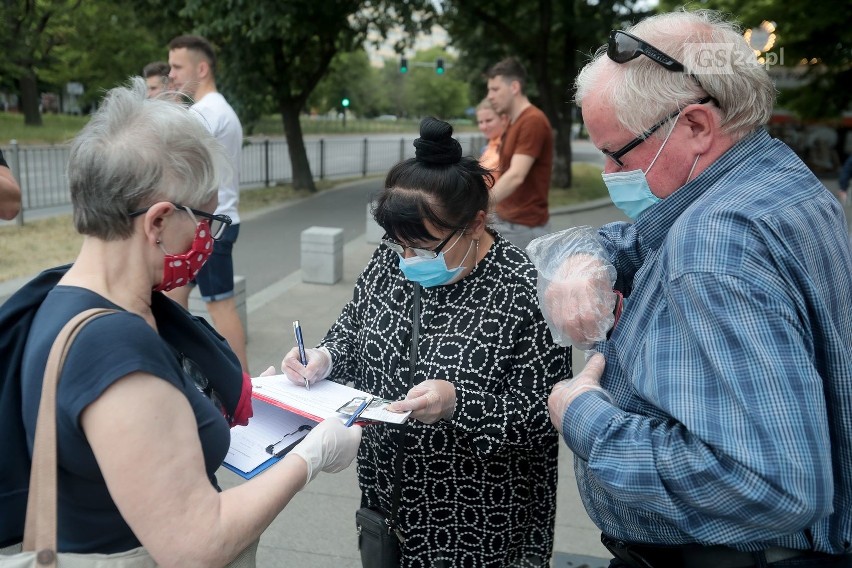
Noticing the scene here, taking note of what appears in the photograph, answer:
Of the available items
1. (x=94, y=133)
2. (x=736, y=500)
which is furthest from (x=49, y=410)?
(x=736, y=500)

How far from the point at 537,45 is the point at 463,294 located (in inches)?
647

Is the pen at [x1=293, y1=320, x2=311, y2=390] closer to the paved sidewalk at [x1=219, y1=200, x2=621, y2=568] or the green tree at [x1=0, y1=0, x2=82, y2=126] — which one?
the paved sidewalk at [x1=219, y1=200, x2=621, y2=568]

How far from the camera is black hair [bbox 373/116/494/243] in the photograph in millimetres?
2256

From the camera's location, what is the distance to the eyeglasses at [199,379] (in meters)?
1.74

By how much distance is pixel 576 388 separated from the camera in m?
1.60

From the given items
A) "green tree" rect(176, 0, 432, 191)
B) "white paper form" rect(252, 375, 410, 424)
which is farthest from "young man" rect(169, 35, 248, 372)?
"green tree" rect(176, 0, 432, 191)

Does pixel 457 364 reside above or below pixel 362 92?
below

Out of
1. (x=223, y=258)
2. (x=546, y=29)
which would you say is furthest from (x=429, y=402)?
(x=546, y=29)

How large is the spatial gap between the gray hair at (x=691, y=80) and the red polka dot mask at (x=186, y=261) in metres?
0.89

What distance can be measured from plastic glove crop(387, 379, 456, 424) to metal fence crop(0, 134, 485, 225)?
2660 millimetres

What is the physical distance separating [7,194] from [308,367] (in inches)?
62.7

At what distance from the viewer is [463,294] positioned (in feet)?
7.61

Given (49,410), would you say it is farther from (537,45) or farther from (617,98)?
(537,45)

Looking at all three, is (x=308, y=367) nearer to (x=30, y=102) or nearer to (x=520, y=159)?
(x=520, y=159)
